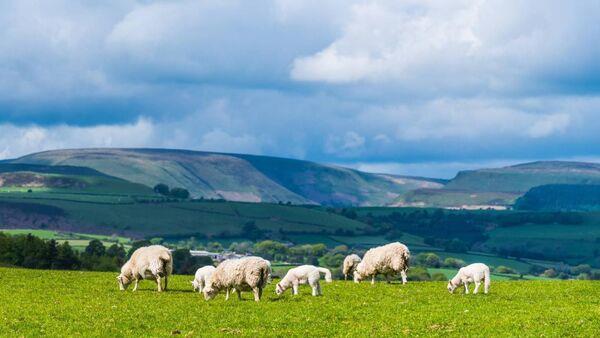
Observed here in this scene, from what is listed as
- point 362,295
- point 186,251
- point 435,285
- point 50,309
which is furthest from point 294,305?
point 186,251

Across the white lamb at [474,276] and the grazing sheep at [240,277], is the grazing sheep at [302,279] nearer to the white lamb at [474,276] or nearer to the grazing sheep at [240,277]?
the grazing sheep at [240,277]

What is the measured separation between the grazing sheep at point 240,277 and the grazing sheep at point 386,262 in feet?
34.3

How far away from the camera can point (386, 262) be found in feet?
162

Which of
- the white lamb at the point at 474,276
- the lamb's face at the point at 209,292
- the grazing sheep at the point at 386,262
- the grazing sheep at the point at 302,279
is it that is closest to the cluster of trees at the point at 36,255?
the grazing sheep at the point at 386,262

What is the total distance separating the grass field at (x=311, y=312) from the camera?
3161cm

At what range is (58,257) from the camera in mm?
Result: 94562

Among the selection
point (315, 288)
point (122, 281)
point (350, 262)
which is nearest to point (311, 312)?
point (315, 288)

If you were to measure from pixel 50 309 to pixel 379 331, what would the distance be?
13.2m

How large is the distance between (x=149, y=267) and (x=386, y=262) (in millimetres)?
12168

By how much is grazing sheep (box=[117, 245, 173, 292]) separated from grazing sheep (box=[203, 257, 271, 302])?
14.0 feet

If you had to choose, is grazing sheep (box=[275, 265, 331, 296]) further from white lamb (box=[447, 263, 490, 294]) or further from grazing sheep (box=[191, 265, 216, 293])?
white lamb (box=[447, 263, 490, 294])

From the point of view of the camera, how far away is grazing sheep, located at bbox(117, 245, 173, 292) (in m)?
44.9

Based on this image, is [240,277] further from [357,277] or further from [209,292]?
[357,277]

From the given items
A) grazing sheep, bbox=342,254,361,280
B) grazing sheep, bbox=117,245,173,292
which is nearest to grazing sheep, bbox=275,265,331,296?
grazing sheep, bbox=117,245,173,292
